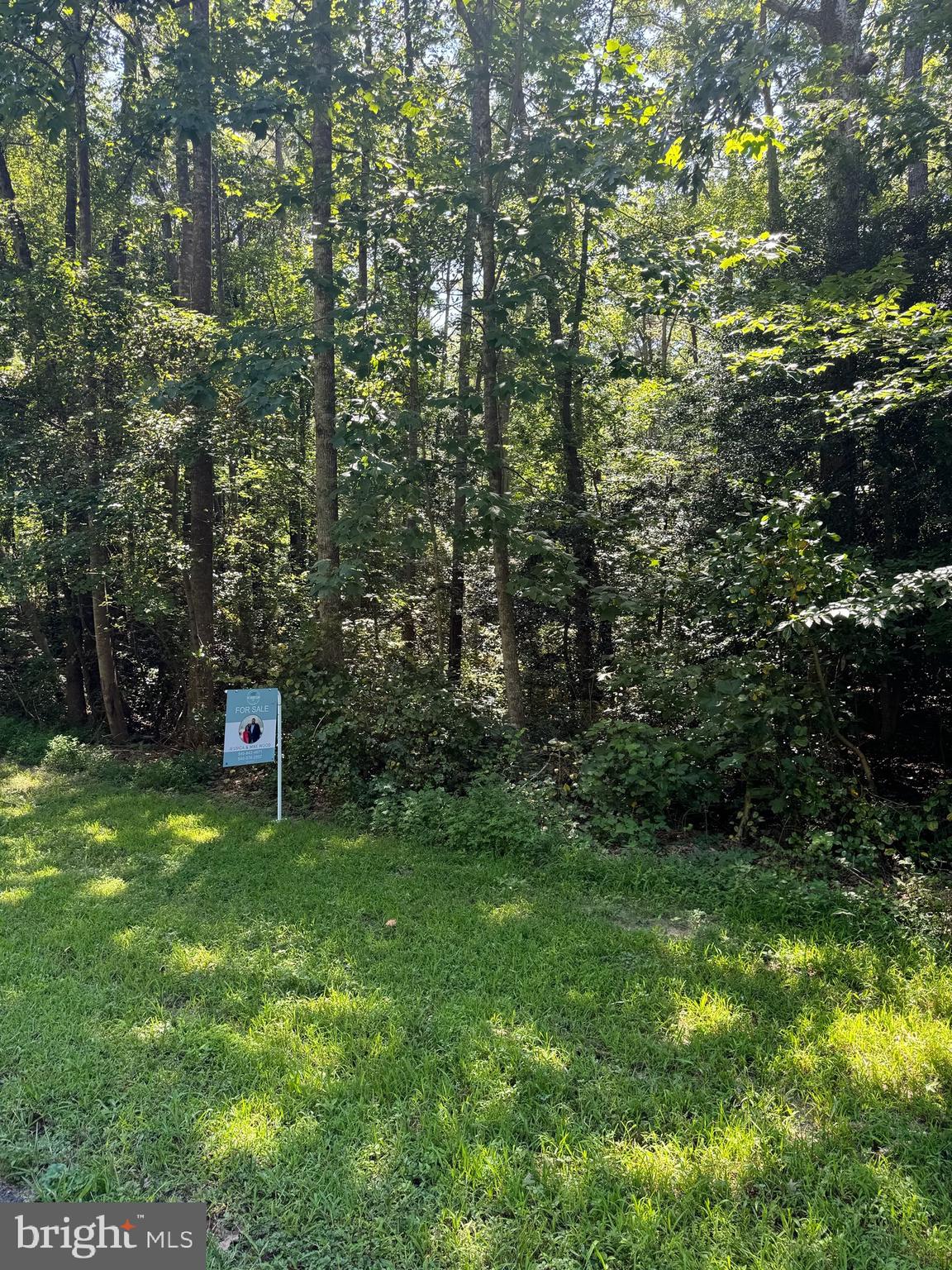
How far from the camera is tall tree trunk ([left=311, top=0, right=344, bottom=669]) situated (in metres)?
6.96

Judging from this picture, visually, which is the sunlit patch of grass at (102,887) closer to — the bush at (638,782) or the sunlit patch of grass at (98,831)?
the sunlit patch of grass at (98,831)

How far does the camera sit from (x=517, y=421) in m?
11.0

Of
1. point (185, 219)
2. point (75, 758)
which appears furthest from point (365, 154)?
point (75, 758)

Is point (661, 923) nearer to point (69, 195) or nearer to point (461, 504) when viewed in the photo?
point (461, 504)

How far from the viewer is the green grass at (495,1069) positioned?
2053 millimetres

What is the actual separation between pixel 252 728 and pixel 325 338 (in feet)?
12.8

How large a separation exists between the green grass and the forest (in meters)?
1.32

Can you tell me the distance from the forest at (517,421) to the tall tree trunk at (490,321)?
5 cm

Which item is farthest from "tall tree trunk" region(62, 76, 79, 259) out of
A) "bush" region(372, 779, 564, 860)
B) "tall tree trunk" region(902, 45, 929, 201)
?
"tall tree trunk" region(902, 45, 929, 201)

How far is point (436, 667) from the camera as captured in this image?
302 inches

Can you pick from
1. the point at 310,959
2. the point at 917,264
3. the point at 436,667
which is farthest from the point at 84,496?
the point at 917,264

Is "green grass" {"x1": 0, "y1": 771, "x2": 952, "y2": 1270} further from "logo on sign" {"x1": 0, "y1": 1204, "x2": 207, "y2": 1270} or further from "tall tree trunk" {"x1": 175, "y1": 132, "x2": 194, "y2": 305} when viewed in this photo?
"tall tree trunk" {"x1": 175, "y1": 132, "x2": 194, "y2": 305}

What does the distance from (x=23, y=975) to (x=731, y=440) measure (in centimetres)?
865

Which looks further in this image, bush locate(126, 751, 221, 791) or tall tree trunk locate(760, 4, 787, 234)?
tall tree trunk locate(760, 4, 787, 234)
